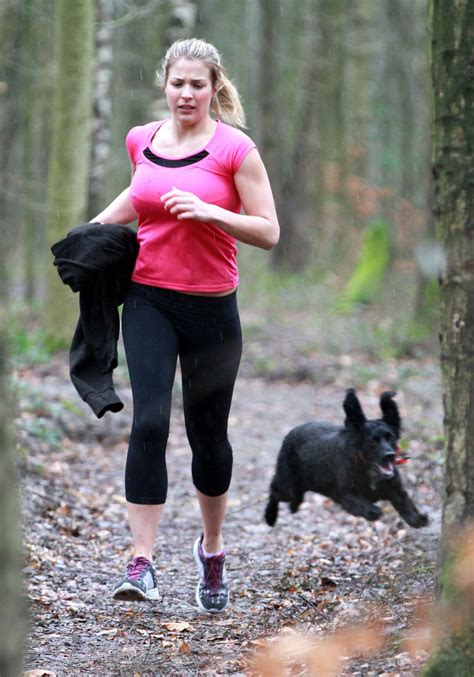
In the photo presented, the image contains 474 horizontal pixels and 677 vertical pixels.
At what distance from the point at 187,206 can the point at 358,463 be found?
2.01m

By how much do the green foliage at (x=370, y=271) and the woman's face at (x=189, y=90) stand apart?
43.7 feet

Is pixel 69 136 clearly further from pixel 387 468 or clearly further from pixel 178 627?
pixel 178 627

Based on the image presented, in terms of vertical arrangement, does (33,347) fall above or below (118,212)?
below

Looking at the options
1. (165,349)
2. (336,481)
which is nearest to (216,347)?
(165,349)

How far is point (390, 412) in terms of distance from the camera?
5023mm

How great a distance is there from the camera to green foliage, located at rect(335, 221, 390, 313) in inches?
698

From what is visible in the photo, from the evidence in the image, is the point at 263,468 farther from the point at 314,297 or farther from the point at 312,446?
the point at 314,297

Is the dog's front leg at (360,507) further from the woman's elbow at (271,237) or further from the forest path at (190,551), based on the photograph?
the woman's elbow at (271,237)

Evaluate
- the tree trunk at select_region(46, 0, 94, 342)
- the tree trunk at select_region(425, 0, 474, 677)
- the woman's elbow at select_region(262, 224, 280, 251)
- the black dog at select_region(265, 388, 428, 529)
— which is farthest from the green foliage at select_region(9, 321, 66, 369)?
the tree trunk at select_region(425, 0, 474, 677)

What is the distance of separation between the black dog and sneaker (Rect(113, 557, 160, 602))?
1.41m

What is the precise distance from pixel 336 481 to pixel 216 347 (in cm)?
138

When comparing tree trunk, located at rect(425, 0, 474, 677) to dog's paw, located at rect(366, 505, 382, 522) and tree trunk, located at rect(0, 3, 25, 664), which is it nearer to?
tree trunk, located at rect(0, 3, 25, 664)

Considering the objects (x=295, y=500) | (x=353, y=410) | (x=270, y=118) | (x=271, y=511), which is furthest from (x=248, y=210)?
(x=270, y=118)

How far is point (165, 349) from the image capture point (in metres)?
4.27
